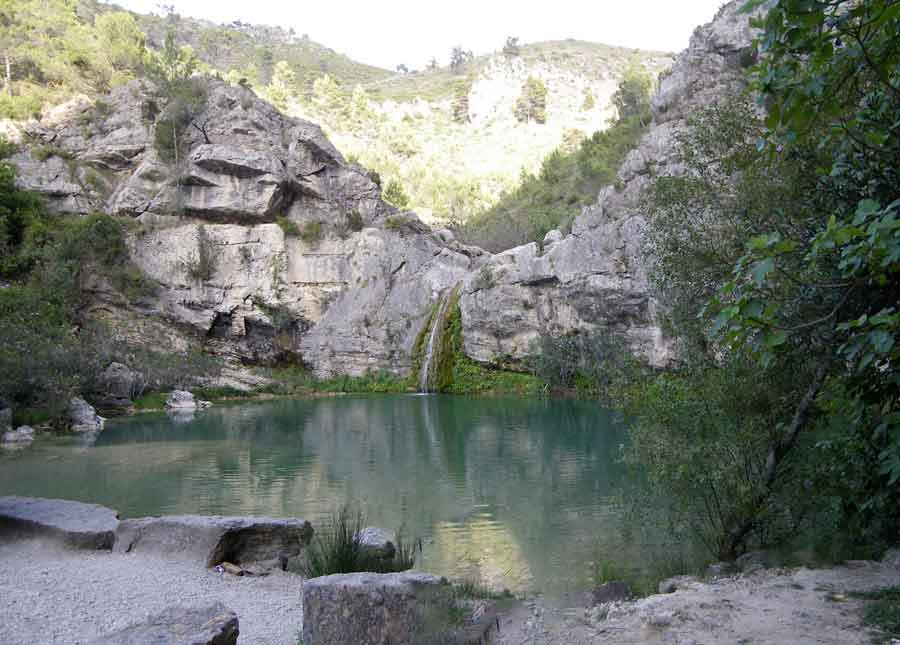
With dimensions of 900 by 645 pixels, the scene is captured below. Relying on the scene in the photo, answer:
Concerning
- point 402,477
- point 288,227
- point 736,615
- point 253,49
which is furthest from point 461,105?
point 736,615

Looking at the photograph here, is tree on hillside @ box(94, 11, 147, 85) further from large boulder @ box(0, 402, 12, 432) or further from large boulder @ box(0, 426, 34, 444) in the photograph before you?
large boulder @ box(0, 426, 34, 444)

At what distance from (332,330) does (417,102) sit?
7353 centimetres

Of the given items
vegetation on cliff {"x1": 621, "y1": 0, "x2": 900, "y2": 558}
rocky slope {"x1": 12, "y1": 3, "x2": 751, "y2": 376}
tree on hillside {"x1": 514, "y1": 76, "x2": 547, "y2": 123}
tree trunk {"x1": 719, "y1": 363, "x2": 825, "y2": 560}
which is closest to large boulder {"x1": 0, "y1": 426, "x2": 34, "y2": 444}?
rocky slope {"x1": 12, "y1": 3, "x2": 751, "y2": 376}

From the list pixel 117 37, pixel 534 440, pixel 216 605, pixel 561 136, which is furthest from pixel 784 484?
pixel 561 136

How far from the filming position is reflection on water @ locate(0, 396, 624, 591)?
9.31m

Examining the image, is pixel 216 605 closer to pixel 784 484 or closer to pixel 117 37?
pixel 784 484

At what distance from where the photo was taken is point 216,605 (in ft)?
15.6

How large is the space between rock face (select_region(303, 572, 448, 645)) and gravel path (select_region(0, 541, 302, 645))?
0.78 metres

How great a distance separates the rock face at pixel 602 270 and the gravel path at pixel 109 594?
1070 inches

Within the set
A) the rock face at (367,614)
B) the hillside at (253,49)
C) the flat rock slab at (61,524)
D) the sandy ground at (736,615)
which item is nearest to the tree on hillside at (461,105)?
the hillside at (253,49)

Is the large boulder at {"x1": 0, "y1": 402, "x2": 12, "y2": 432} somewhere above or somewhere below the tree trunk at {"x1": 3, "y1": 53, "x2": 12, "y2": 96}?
below

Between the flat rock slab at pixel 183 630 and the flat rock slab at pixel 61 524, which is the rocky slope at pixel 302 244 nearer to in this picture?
the flat rock slab at pixel 61 524

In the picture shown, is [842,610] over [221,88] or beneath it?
beneath

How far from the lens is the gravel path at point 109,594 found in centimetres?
540
